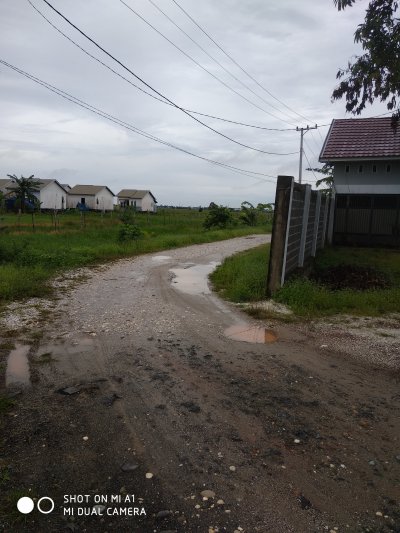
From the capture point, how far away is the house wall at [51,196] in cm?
5375

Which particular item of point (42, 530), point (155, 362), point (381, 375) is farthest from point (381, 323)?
point (42, 530)

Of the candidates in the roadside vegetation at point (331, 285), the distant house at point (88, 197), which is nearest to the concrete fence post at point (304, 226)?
the roadside vegetation at point (331, 285)

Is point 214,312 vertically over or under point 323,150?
under

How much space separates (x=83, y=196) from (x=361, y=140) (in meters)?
53.2

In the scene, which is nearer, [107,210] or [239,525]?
[239,525]

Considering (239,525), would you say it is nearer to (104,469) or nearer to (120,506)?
(120,506)

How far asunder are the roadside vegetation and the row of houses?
42.6 m

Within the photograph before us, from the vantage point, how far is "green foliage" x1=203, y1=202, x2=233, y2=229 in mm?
31875

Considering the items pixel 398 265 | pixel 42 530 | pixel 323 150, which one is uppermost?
pixel 323 150

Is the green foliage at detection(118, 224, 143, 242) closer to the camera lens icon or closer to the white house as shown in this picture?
the camera lens icon

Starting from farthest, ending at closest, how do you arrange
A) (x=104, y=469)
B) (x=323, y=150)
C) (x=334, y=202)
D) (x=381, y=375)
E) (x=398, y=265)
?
(x=323, y=150), (x=334, y=202), (x=398, y=265), (x=381, y=375), (x=104, y=469)

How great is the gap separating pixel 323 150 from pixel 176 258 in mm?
8027

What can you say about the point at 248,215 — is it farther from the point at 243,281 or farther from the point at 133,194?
the point at 133,194

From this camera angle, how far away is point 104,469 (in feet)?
9.22
